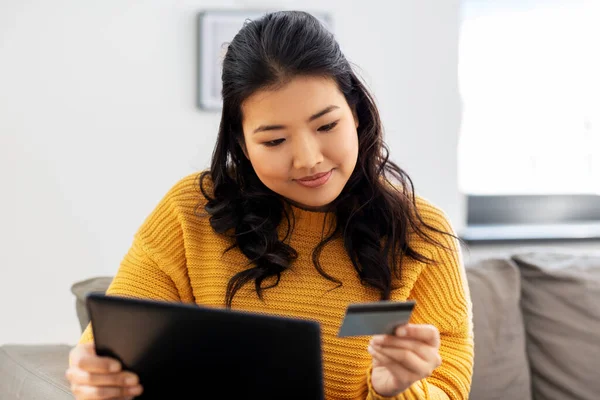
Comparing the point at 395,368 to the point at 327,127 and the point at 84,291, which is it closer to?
the point at 327,127

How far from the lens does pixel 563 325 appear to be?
6.20 ft

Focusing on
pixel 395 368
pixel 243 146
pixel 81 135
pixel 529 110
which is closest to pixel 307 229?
pixel 243 146

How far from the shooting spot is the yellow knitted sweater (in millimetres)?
1435

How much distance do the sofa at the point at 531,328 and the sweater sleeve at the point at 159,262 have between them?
368 mm

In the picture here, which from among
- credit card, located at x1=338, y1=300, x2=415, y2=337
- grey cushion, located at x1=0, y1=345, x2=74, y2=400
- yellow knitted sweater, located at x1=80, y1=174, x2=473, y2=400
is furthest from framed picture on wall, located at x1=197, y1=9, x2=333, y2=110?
credit card, located at x1=338, y1=300, x2=415, y2=337

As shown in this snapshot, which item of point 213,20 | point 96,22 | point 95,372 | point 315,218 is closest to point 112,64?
point 96,22

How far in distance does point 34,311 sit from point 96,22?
0.96m

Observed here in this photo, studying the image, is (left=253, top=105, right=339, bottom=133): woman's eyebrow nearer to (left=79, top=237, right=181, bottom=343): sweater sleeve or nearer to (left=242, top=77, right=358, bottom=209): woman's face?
(left=242, top=77, right=358, bottom=209): woman's face

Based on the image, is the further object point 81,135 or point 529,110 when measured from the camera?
point 529,110

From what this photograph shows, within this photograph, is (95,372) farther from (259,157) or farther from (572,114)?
(572,114)

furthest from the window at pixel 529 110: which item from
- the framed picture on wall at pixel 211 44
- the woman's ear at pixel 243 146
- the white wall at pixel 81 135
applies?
the woman's ear at pixel 243 146

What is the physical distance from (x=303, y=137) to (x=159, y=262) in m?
0.38

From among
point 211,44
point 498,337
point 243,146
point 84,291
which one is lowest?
point 498,337

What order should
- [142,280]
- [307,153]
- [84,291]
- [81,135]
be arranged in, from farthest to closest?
[81,135], [84,291], [142,280], [307,153]
